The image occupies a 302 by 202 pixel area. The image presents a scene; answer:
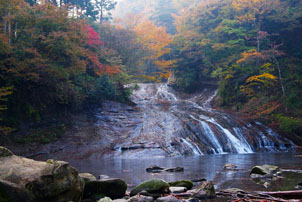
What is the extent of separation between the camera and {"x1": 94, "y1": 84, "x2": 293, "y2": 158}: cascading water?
15562 mm

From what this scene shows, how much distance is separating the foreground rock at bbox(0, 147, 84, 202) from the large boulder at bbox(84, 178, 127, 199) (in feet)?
2.76

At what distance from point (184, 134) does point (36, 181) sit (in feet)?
44.8

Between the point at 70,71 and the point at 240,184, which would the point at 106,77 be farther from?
the point at 240,184

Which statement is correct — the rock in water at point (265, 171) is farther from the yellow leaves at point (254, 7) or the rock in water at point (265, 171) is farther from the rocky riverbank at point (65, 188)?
the yellow leaves at point (254, 7)

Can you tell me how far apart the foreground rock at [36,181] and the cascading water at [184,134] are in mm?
10459

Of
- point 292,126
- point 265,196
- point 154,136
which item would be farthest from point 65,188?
point 292,126

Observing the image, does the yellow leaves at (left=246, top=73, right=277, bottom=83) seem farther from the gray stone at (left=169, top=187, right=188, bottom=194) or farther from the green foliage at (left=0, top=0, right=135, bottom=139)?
the gray stone at (left=169, top=187, right=188, bottom=194)

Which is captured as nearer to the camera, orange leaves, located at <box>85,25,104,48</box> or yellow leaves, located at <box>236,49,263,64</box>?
orange leaves, located at <box>85,25,104,48</box>

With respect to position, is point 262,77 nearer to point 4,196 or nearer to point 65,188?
point 65,188

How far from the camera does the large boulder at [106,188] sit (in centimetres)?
528

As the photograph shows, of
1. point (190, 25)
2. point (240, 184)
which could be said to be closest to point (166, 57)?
point (190, 25)

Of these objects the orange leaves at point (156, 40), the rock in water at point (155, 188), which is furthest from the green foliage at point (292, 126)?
the orange leaves at point (156, 40)

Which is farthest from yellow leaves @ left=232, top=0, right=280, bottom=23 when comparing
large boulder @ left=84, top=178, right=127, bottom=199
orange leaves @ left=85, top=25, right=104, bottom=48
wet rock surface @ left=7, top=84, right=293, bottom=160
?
large boulder @ left=84, top=178, right=127, bottom=199

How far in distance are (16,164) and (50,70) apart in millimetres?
11855
